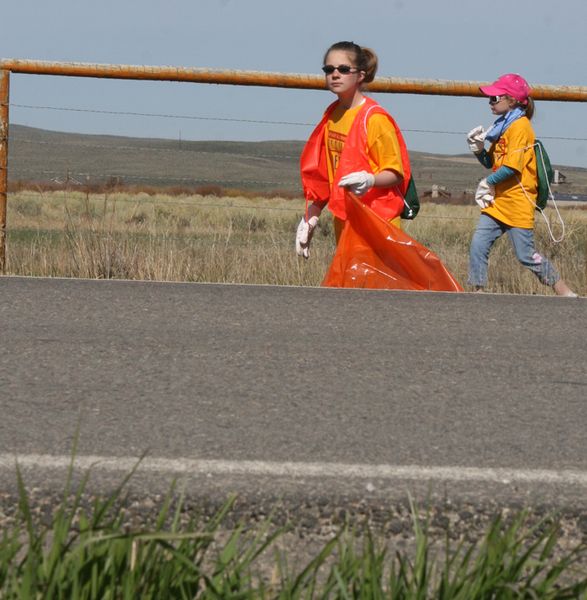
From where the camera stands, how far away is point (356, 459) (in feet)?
11.2

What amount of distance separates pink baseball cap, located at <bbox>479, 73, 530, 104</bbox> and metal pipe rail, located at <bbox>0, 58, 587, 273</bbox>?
0.61 metres

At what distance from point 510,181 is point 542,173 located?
0.62ft

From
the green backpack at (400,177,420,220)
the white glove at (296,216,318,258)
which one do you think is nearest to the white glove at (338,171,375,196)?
the green backpack at (400,177,420,220)

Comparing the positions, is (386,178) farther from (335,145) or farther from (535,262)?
(535,262)

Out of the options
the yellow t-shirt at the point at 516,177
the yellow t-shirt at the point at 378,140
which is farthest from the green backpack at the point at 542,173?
the yellow t-shirt at the point at 378,140

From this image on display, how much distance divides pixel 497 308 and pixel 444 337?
0.92 meters

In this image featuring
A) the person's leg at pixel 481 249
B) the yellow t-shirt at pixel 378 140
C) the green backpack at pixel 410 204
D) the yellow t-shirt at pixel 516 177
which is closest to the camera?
the yellow t-shirt at pixel 378 140

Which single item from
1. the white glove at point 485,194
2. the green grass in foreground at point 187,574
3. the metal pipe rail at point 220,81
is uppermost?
the metal pipe rail at point 220,81

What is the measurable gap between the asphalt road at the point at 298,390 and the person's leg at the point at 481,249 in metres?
1.20

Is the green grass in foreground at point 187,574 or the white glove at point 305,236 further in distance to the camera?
the white glove at point 305,236

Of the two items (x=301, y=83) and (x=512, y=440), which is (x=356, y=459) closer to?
(x=512, y=440)

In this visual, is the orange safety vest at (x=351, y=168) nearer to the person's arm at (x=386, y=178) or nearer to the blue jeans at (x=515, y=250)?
the person's arm at (x=386, y=178)

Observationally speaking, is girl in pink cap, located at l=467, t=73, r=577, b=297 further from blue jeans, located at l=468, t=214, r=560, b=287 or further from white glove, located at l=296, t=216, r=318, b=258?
white glove, located at l=296, t=216, r=318, b=258

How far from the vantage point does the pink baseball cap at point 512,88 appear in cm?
758
